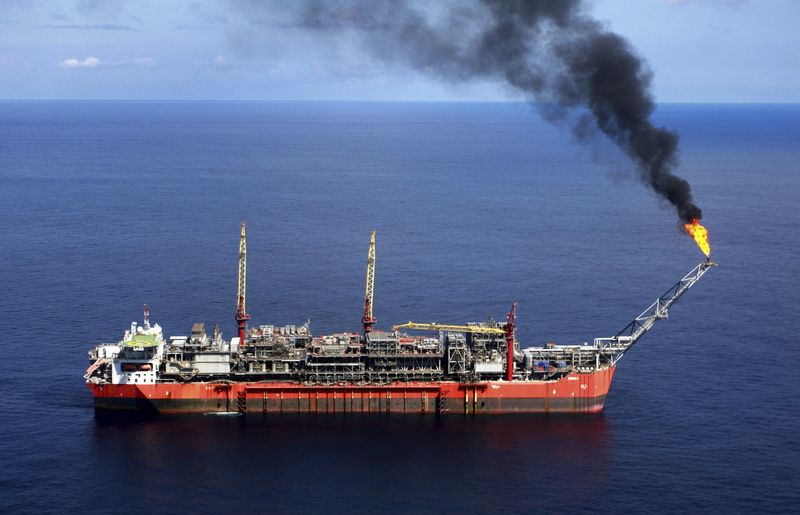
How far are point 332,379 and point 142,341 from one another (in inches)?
684

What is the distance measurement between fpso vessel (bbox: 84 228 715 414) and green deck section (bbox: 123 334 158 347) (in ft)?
0.29

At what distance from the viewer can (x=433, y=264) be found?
152 m

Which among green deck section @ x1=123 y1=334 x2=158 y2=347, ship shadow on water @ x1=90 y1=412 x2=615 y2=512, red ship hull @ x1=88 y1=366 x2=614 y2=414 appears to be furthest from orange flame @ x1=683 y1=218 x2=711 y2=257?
green deck section @ x1=123 y1=334 x2=158 y2=347

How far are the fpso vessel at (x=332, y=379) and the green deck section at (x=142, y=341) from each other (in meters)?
0.09

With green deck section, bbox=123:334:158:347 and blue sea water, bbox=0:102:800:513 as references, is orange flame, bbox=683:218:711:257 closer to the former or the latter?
blue sea water, bbox=0:102:800:513

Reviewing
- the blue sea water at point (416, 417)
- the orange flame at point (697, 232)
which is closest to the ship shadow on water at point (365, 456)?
the blue sea water at point (416, 417)

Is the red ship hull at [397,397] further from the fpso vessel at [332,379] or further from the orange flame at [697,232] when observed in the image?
the orange flame at [697,232]

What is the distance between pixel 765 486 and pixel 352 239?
100968mm

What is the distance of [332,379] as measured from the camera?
9650cm

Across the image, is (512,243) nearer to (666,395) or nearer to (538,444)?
(666,395)

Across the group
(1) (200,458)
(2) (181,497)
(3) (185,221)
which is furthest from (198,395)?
(3) (185,221)

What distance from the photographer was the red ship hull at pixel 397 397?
95375 mm

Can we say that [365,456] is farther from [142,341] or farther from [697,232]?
[697,232]

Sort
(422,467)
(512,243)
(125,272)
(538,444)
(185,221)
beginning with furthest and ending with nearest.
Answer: (185,221) → (512,243) → (125,272) → (538,444) → (422,467)
